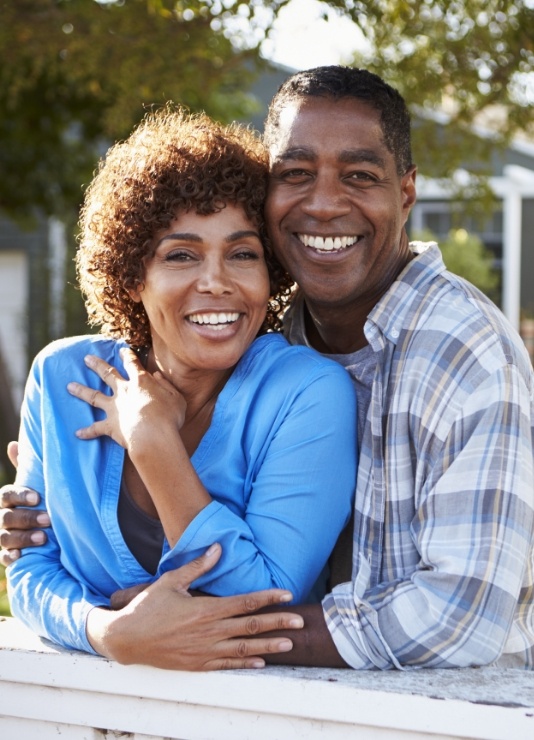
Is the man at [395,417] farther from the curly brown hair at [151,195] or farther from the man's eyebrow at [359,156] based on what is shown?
the curly brown hair at [151,195]

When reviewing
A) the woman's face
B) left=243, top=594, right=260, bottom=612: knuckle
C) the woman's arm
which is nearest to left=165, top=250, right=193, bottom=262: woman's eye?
the woman's face

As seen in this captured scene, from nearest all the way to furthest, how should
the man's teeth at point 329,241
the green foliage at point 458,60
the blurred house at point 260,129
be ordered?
1. the man's teeth at point 329,241
2. the green foliage at point 458,60
3. the blurred house at point 260,129

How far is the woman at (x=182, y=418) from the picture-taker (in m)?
2.56

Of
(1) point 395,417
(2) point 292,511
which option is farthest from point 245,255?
(2) point 292,511

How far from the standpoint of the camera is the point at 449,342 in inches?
101

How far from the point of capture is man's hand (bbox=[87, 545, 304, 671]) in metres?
2.39

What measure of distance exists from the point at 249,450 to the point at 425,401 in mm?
471

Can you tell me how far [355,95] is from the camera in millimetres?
2893

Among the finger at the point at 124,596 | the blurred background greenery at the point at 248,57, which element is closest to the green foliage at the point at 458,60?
the blurred background greenery at the point at 248,57

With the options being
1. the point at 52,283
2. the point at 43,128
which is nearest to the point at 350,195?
the point at 43,128

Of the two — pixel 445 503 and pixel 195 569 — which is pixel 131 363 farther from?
pixel 445 503

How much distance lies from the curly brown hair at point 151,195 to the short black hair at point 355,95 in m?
0.15

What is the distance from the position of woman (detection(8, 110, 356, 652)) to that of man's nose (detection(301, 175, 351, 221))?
0.14 metres

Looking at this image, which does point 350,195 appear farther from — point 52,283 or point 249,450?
point 52,283
